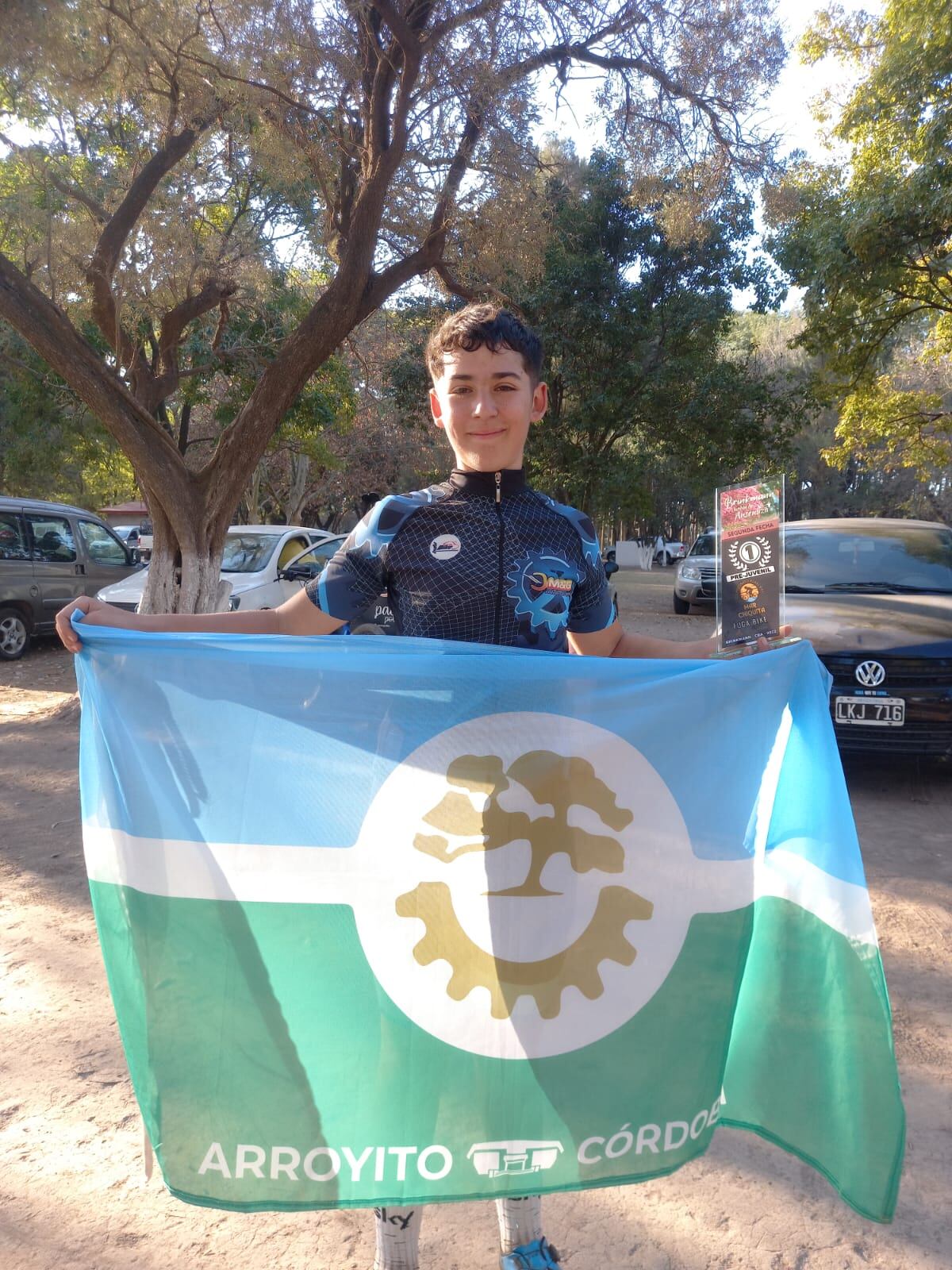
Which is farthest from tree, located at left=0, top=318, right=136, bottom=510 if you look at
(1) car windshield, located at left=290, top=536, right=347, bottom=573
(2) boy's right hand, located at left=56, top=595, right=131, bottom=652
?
(2) boy's right hand, located at left=56, top=595, right=131, bottom=652

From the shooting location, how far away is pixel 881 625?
246 inches

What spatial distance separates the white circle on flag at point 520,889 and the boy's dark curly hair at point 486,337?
2.60ft

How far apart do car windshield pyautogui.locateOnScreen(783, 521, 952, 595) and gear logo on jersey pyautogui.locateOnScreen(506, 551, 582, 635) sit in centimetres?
566

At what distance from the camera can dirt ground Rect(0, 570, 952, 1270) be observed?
2334 mm

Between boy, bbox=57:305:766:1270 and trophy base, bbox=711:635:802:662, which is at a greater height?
boy, bbox=57:305:766:1270

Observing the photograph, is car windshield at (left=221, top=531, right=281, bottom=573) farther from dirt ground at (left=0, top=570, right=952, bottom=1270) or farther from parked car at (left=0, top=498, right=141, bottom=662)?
dirt ground at (left=0, top=570, right=952, bottom=1270)

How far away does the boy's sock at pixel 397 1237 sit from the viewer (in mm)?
1968

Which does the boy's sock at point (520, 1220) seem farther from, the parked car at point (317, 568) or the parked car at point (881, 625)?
the parked car at point (317, 568)

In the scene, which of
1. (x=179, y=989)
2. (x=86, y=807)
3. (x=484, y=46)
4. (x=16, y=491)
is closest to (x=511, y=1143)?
(x=179, y=989)

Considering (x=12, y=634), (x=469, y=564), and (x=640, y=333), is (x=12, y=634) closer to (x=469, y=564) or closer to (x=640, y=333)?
(x=469, y=564)

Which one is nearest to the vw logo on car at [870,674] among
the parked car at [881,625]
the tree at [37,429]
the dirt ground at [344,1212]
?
the parked car at [881,625]

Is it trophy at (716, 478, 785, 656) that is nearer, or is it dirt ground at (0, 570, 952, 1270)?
trophy at (716, 478, 785, 656)

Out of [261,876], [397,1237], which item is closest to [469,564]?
[261,876]

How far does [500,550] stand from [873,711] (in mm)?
4713
